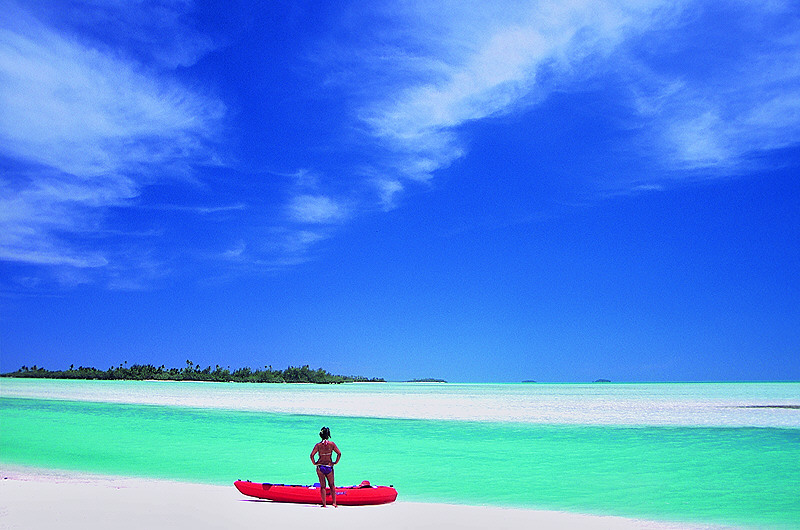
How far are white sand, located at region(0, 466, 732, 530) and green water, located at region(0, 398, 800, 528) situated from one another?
236 centimetres

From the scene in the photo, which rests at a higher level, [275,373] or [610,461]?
[275,373]

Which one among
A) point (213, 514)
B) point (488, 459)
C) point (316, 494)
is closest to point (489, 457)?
point (488, 459)

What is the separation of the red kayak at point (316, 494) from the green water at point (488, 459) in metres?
3.30

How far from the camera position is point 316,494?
11797 millimetres

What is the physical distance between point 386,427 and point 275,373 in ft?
434

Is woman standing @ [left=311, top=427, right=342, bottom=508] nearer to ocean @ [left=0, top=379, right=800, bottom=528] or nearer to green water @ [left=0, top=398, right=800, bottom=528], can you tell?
ocean @ [left=0, top=379, right=800, bottom=528]

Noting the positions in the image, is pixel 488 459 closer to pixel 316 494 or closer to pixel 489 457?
pixel 489 457

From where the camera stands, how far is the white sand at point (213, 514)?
1023 centimetres

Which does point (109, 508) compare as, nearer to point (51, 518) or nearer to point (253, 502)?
point (51, 518)

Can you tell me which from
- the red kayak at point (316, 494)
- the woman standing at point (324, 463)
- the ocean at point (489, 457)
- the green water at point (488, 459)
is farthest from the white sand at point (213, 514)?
the green water at point (488, 459)

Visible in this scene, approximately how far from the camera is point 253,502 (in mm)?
12203

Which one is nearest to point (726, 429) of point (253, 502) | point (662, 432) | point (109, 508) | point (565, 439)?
point (662, 432)

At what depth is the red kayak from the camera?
11.8 metres

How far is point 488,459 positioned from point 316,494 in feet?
37.6
